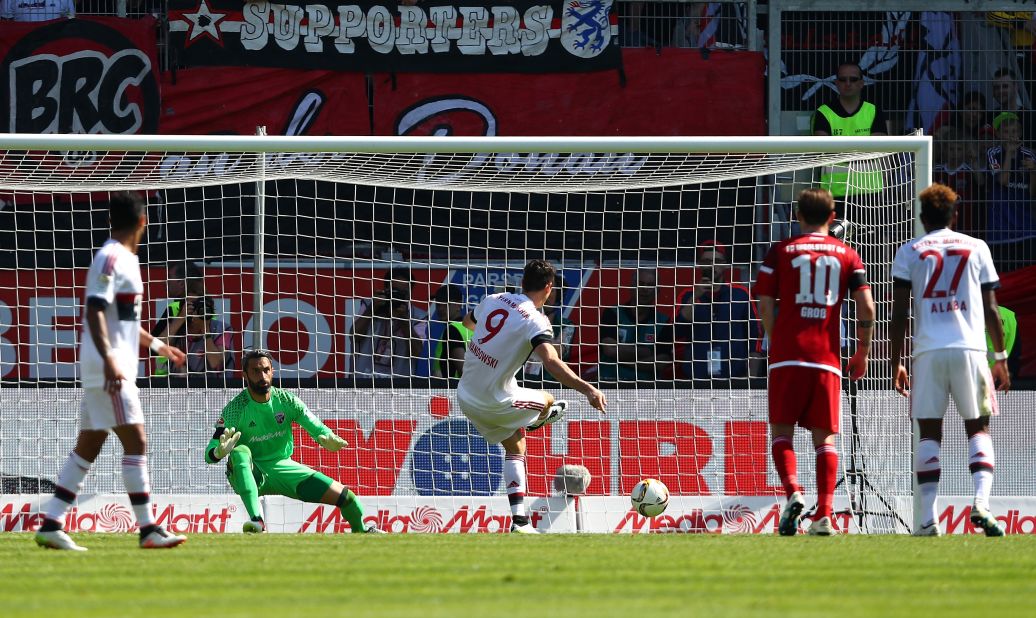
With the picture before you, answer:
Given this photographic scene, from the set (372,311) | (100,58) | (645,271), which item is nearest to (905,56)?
(645,271)

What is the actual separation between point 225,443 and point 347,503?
0.99 m

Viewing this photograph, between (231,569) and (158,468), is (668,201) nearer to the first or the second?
(158,468)

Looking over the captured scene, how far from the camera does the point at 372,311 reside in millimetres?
12672

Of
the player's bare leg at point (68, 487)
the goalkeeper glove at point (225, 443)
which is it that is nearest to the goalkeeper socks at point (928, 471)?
the player's bare leg at point (68, 487)

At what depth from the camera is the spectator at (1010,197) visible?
1457cm

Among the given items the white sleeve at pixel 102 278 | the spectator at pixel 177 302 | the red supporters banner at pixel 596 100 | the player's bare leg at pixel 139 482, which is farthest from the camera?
the red supporters banner at pixel 596 100

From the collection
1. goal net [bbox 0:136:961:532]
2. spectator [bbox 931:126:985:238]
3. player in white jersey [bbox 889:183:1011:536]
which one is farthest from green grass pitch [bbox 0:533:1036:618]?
→ spectator [bbox 931:126:985:238]

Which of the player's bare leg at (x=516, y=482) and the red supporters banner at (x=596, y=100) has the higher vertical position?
the red supporters banner at (x=596, y=100)

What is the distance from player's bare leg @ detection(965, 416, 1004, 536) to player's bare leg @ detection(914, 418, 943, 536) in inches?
7.9

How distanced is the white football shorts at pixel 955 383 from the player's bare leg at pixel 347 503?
13.3 feet

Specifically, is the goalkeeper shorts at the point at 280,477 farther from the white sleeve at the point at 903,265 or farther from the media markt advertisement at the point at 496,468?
the white sleeve at the point at 903,265

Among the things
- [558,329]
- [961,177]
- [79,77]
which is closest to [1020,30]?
[961,177]

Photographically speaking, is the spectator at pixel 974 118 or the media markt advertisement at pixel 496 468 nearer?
the media markt advertisement at pixel 496 468

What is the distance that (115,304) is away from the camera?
6996 millimetres
